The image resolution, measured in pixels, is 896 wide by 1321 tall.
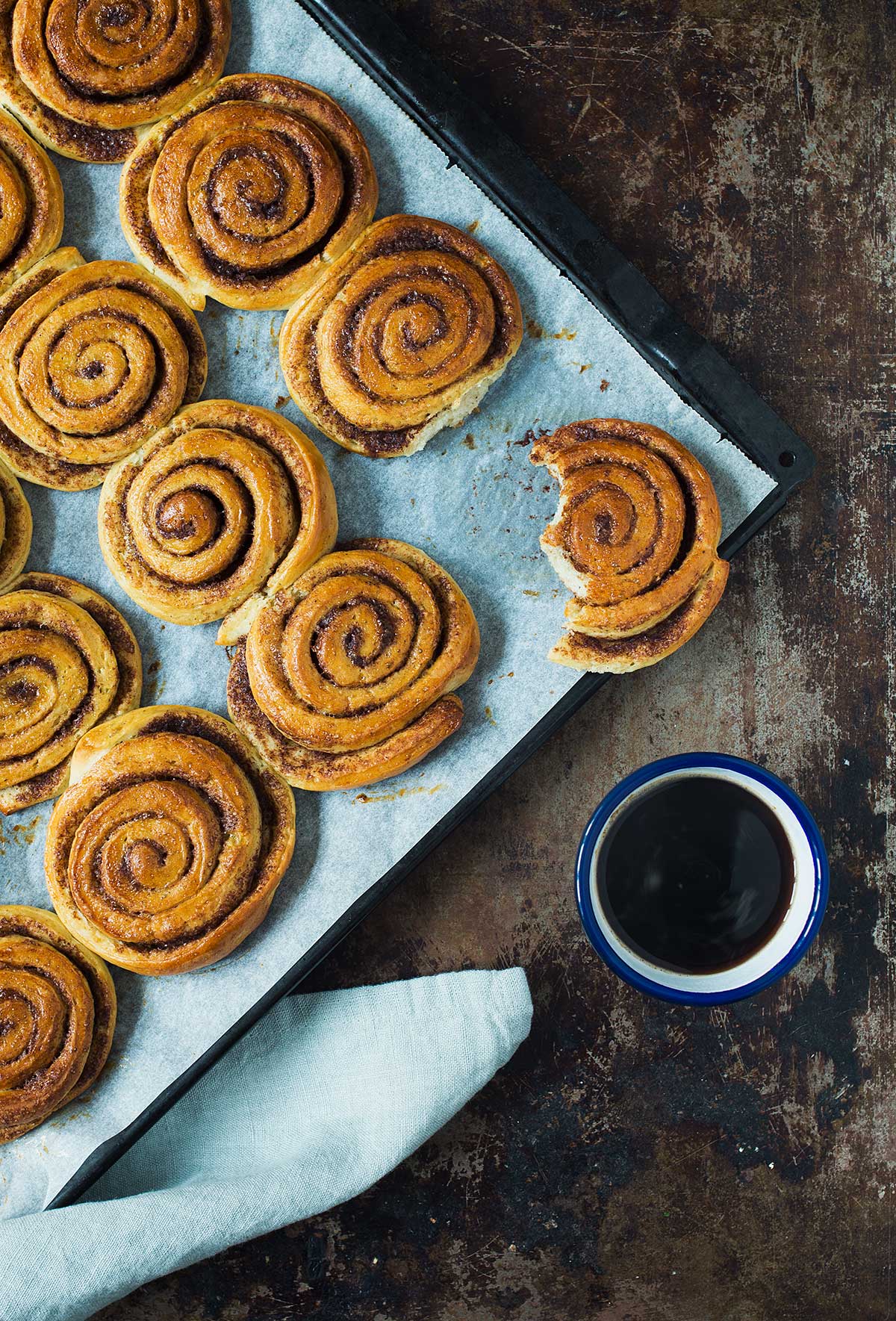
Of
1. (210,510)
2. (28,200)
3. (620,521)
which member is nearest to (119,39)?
(28,200)

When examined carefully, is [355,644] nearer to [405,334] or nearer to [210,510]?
[210,510]

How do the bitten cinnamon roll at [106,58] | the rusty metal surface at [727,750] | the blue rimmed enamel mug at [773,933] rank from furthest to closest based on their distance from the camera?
the rusty metal surface at [727,750]
the bitten cinnamon roll at [106,58]
the blue rimmed enamel mug at [773,933]

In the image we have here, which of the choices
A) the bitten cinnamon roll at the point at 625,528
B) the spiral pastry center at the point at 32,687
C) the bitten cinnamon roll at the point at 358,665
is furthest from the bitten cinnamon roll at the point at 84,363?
the bitten cinnamon roll at the point at 625,528

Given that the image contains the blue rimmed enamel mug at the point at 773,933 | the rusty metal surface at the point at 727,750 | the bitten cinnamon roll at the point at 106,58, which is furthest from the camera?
the rusty metal surface at the point at 727,750

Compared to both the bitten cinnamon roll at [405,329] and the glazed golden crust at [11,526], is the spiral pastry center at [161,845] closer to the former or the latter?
the glazed golden crust at [11,526]

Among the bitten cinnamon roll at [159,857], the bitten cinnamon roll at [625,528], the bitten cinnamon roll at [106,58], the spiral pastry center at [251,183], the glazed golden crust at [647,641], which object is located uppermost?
the bitten cinnamon roll at [106,58]

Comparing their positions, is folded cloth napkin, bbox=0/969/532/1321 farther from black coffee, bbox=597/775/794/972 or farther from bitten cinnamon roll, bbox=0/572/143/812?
bitten cinnamon roll, bbox=0/572/143/812

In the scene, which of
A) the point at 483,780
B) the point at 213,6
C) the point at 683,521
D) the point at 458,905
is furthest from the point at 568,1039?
the point at 213,6
